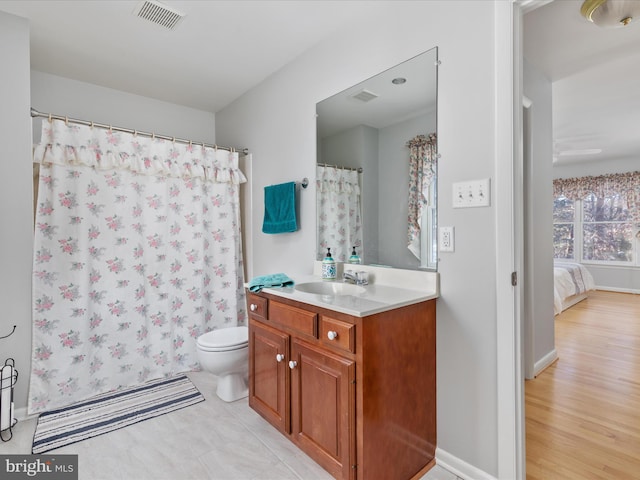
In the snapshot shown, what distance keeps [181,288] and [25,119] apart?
1513 mm

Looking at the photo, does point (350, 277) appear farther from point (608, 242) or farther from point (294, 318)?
point (608, 242)

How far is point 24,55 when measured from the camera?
2.09m

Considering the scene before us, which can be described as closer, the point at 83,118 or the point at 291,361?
the point at 291,361

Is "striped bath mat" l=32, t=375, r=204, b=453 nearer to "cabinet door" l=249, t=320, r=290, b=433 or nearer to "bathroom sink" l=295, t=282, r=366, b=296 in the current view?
"cabinet door" l=249, t=320, r=290, b=433

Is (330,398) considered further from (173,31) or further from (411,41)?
(173,31)

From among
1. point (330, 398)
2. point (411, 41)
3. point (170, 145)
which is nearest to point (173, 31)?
point (170, 145)

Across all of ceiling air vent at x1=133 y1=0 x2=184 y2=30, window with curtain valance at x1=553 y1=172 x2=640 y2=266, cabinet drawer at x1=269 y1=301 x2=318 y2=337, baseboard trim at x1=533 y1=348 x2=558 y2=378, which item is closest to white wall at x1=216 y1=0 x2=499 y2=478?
cabinet drawer at x1=269 y1=301 x2=318 y2=337

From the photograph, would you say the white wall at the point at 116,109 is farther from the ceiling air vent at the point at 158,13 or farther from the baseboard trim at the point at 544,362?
the baseboard trim at the point at 544,362


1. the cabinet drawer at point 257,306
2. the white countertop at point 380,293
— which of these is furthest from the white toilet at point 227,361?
the white countertop at point 380,293

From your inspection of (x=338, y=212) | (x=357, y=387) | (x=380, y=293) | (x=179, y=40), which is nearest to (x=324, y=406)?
(x=357, y=387)

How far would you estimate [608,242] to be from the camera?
6188 mm

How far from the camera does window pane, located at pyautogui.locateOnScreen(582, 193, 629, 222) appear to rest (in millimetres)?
6029

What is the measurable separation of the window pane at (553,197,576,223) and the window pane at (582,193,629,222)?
0.64 ft

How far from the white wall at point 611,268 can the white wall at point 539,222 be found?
452 centimetres
